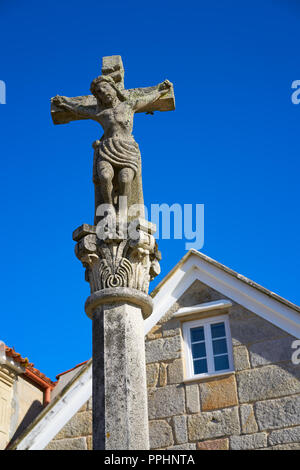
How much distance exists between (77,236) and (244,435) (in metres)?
3.53

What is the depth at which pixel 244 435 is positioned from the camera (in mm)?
6832

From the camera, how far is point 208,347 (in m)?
7.62

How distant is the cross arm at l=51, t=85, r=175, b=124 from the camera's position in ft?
17.3

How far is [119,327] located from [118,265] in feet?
1.50

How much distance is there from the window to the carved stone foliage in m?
3.26

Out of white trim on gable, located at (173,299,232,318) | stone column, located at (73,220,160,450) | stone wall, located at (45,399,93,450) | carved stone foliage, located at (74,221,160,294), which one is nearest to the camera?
stone column, located at (73,220,160,450)

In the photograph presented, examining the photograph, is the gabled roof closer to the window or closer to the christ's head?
the window

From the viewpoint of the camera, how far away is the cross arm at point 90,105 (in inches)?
208

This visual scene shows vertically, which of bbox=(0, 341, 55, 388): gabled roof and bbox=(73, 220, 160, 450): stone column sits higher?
bbox=(0, 341, 55, 388): gabled roof

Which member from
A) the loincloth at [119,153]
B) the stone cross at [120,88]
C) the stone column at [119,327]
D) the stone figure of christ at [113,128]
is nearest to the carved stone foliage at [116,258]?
the stone column at [119,327]

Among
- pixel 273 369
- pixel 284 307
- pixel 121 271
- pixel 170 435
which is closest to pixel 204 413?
pixel 170 435

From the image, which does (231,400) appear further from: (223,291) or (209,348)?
(223,291)

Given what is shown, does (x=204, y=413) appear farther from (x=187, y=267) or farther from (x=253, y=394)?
(x=187, y=267)

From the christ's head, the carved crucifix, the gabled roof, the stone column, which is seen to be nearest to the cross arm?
the carved crucifix
